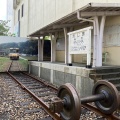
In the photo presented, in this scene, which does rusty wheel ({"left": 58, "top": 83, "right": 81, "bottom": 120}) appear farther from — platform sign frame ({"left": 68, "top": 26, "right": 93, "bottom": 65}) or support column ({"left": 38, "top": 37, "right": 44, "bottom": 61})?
support column ({"left": 38, "top": 37, "right": 44, "bottom": 61})

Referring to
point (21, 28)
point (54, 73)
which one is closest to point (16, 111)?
point (54, 73)

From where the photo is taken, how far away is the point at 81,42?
8102 millimetres

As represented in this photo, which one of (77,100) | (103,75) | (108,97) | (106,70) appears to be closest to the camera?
(77,100)

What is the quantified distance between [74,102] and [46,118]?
141 cm

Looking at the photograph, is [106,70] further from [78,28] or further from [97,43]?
[78,28]

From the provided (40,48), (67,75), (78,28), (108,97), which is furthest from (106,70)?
(40,48)

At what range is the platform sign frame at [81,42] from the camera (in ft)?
24.9

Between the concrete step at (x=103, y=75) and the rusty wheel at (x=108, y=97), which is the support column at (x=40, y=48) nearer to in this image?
the concrete step at (x=103, y=75)

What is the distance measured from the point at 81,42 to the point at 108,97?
12.5 ft

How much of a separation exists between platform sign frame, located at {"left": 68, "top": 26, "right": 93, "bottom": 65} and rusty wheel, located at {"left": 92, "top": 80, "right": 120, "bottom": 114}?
270cm

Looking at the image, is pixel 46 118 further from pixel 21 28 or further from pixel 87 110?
pixel 21 28

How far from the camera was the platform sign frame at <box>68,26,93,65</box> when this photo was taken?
24.9ft

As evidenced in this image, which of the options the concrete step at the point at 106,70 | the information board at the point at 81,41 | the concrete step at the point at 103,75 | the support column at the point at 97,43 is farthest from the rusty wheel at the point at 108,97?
the support column at the point at 97,43

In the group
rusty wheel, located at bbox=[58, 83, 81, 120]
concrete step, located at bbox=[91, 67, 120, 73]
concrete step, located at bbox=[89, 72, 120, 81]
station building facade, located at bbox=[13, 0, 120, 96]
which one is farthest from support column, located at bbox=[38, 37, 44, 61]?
rusty wheel, located at bbox=[58, 83, 81, 120]
